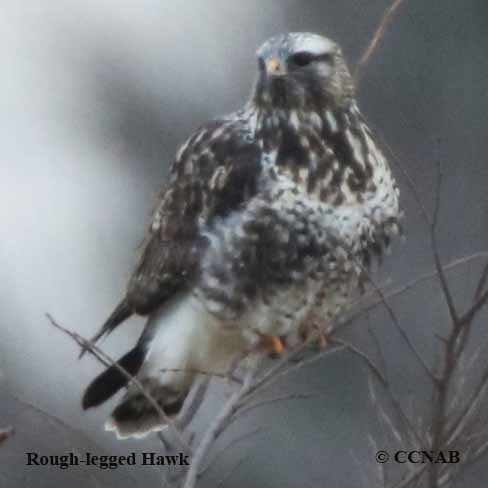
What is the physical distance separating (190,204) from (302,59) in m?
0.43

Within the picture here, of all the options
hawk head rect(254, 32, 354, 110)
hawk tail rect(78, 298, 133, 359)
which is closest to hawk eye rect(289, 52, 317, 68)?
hawk head rect(254, 32, 354, 110)

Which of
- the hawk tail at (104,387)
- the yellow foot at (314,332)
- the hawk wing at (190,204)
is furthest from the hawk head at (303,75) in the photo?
the hawk tail at (104,387)

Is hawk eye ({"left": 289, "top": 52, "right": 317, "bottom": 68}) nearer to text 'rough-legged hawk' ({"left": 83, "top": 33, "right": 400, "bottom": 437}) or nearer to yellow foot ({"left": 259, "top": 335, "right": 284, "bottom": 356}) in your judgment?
text 'rough-legged hawk' ({"left": 83, "top": 33, "right": 400, "bottom": 437})

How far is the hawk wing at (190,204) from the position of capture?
491cm

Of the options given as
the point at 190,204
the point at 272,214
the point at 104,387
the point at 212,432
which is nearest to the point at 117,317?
the point at 104,387

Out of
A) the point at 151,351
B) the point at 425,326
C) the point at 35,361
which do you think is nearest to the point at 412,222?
the point at 425,326

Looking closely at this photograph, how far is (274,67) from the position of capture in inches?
189

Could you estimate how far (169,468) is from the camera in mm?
4066

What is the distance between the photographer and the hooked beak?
15.7 feet

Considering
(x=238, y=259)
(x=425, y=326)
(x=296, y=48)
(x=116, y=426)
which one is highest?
(x=296, y=48)

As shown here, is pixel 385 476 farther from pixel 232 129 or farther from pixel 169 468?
pixel 232 129

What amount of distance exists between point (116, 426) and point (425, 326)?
15.9 feet

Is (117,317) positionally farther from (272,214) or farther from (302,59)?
(302,59)
